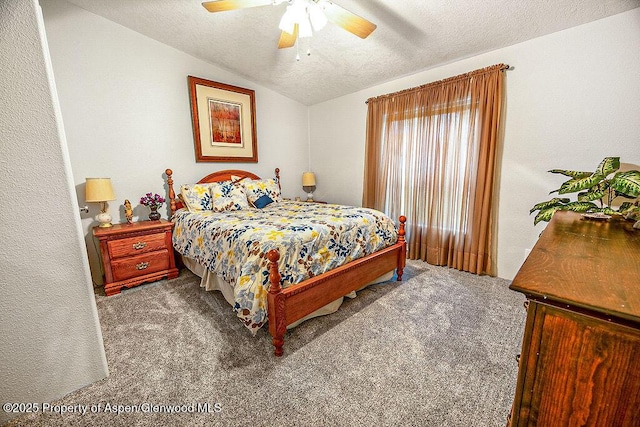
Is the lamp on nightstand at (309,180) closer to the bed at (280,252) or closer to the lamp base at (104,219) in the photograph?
the bed at (280,252)

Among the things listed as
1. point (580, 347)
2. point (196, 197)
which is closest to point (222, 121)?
point (196, 197)

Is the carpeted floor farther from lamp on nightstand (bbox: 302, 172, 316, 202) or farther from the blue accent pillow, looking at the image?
lamp on nightstand (bbox: 302, 172, 316, 202)

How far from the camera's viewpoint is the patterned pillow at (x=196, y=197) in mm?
3006

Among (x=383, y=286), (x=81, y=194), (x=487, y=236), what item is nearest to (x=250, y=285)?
(x=383, y=286)

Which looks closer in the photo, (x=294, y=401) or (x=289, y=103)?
(x=294, y=401)

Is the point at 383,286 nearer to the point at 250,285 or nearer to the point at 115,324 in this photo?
the point at 250,285

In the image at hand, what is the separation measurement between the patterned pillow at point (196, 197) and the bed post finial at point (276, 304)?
1.81 meters

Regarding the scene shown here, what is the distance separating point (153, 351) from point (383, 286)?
203 cm

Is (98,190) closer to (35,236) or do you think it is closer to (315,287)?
(35,236)

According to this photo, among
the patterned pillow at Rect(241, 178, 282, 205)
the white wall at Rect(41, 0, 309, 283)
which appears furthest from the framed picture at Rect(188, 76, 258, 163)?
the patterned pillow at Rect(241, 178, 282, 205)

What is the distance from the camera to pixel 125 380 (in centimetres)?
147

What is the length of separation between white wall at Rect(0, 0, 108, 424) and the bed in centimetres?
87

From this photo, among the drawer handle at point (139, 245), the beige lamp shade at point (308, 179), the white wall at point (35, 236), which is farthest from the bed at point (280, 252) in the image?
the beige lamp shade at point (308, 179)

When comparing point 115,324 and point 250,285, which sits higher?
point 250,285
